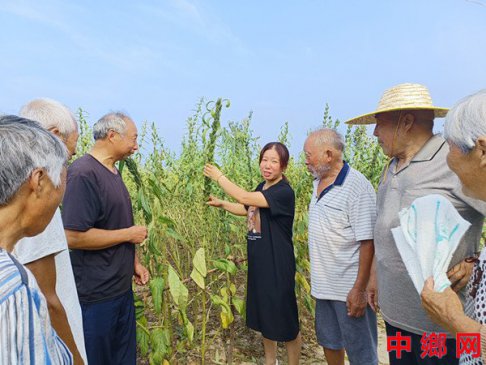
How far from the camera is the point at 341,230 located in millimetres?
2145

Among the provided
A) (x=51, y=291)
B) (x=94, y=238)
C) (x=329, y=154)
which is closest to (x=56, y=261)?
(x=51, y=291)

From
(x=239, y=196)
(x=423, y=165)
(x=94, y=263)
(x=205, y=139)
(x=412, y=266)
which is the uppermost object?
(x=205, y=139)

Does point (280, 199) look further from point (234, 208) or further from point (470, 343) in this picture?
point (470, 343)

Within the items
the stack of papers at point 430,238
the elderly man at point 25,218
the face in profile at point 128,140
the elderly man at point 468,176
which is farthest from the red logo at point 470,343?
the face in profile at point 128,140

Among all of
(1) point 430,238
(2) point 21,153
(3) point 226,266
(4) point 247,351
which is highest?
(2) point 21,153

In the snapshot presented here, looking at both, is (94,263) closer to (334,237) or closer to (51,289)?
(51,289)

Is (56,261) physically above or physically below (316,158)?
below

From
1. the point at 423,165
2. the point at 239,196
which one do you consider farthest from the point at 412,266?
the point at 239,196

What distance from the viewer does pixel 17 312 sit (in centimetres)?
70

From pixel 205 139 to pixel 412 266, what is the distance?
1329 mm

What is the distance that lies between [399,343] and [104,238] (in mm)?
1366

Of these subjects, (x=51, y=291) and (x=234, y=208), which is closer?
(x=51, y=291)

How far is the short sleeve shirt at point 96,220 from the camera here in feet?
5.98

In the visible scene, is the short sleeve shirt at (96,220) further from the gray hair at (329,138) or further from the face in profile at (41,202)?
the gray hair at (329,138)
